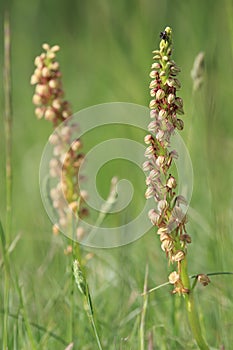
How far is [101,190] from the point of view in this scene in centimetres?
489

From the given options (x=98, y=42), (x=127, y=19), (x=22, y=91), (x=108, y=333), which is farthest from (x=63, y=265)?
(x=98, y=42)

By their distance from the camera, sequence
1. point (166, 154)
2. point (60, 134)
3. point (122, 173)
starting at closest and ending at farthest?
point (166, 154) → point (60, 134) → point (122, 173)

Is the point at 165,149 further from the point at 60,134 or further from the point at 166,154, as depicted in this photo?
the point at 60,134

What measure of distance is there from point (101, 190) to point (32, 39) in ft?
9.65

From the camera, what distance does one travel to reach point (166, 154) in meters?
1.67

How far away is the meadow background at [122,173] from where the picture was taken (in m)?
2.33

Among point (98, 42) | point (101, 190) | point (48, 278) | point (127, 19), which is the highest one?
point (98, 42)

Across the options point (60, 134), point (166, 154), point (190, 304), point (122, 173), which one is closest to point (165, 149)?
point (166, 154)

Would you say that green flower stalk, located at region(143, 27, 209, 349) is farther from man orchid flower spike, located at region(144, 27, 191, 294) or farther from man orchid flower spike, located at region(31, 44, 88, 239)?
man orchid flower spike, located at region(31, 44, 88, 239)

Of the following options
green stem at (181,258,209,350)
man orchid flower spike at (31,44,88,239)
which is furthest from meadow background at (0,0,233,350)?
man orchid flower spike at (31,44,88,239)

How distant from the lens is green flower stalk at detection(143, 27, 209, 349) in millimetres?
1638

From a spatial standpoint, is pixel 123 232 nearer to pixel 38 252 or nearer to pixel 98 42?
pixel 38 252

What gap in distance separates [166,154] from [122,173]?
300 centimetres

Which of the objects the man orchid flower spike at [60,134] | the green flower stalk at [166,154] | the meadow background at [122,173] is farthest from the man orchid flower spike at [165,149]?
the man orchid flower spike at [60,134]
